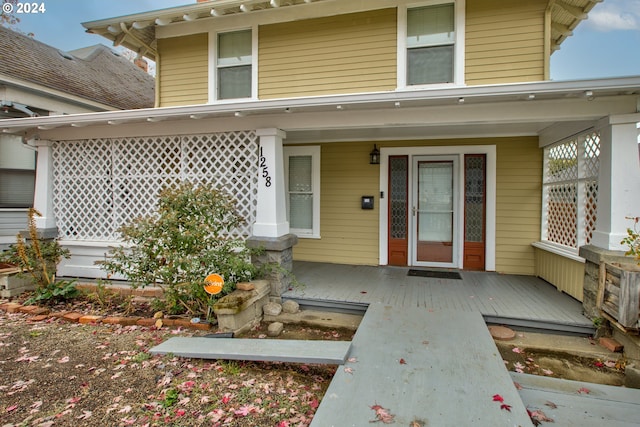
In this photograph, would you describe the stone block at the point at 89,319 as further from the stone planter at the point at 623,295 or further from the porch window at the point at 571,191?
the porch window at the point at 571,191

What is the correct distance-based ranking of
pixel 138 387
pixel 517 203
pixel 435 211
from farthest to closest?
pixel 435 211
pixel 517 203
pixel 138 387

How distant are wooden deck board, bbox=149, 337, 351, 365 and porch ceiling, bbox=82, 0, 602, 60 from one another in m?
5.05

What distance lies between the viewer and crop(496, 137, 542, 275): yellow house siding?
5465 mm

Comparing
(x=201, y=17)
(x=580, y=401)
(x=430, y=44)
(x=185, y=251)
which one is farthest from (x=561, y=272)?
(x=201, y=17)

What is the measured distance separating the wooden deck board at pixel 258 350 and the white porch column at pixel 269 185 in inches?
60.9

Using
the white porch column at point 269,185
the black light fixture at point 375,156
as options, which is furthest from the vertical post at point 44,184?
the black light fixture at point 375,156

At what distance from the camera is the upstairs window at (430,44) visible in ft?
17.5

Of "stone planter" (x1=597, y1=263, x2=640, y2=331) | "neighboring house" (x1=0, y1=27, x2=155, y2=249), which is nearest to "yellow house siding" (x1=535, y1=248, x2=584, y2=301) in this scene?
"stone planter" (x1=597, y1=263, x2=640, y2=331)

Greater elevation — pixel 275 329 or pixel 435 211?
pixel 435 211

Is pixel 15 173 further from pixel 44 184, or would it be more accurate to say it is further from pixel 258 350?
pixel 258 350

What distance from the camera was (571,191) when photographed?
4.65 metres

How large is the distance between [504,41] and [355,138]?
8.49ft

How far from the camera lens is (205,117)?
15.4 feet

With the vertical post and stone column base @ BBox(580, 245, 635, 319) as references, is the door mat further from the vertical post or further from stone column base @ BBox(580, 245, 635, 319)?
the vertical post
